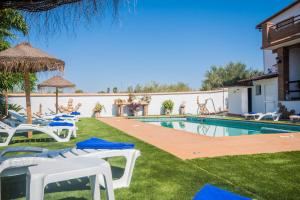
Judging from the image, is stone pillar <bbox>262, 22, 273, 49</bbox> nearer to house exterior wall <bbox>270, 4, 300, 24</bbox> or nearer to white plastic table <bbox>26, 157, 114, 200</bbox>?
house exterior wall <bbox>270, 4, 300, 24</bbox>

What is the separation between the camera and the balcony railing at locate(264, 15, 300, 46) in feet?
51.0

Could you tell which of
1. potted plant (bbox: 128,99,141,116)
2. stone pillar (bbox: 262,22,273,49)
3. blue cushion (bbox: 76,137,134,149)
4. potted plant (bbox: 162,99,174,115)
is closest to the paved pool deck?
blue cushion (bbox: 76,137,134,149)

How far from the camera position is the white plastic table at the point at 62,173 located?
7.36 ft

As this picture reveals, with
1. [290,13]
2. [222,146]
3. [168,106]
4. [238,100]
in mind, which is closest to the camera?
[222,146]

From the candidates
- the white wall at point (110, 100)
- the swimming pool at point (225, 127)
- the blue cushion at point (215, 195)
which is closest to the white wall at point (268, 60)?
the white wall at point (110, 100)

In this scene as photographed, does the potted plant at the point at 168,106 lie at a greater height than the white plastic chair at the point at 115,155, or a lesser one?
greater

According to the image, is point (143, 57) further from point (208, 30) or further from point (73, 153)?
point (73, 153)

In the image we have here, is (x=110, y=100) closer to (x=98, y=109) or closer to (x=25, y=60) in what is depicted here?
(x=98, y=109)

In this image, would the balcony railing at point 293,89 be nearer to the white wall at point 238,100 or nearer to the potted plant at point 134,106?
the white wall at point 238,100

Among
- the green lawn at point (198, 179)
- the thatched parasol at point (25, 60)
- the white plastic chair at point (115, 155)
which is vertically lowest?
the green lawn at point (198, 179)

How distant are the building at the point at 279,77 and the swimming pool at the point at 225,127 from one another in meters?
2.70

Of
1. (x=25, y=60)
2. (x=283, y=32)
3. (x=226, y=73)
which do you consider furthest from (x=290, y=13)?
(x=226, y=73)

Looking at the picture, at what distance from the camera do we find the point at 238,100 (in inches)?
822

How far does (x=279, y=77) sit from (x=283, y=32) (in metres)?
2.56
